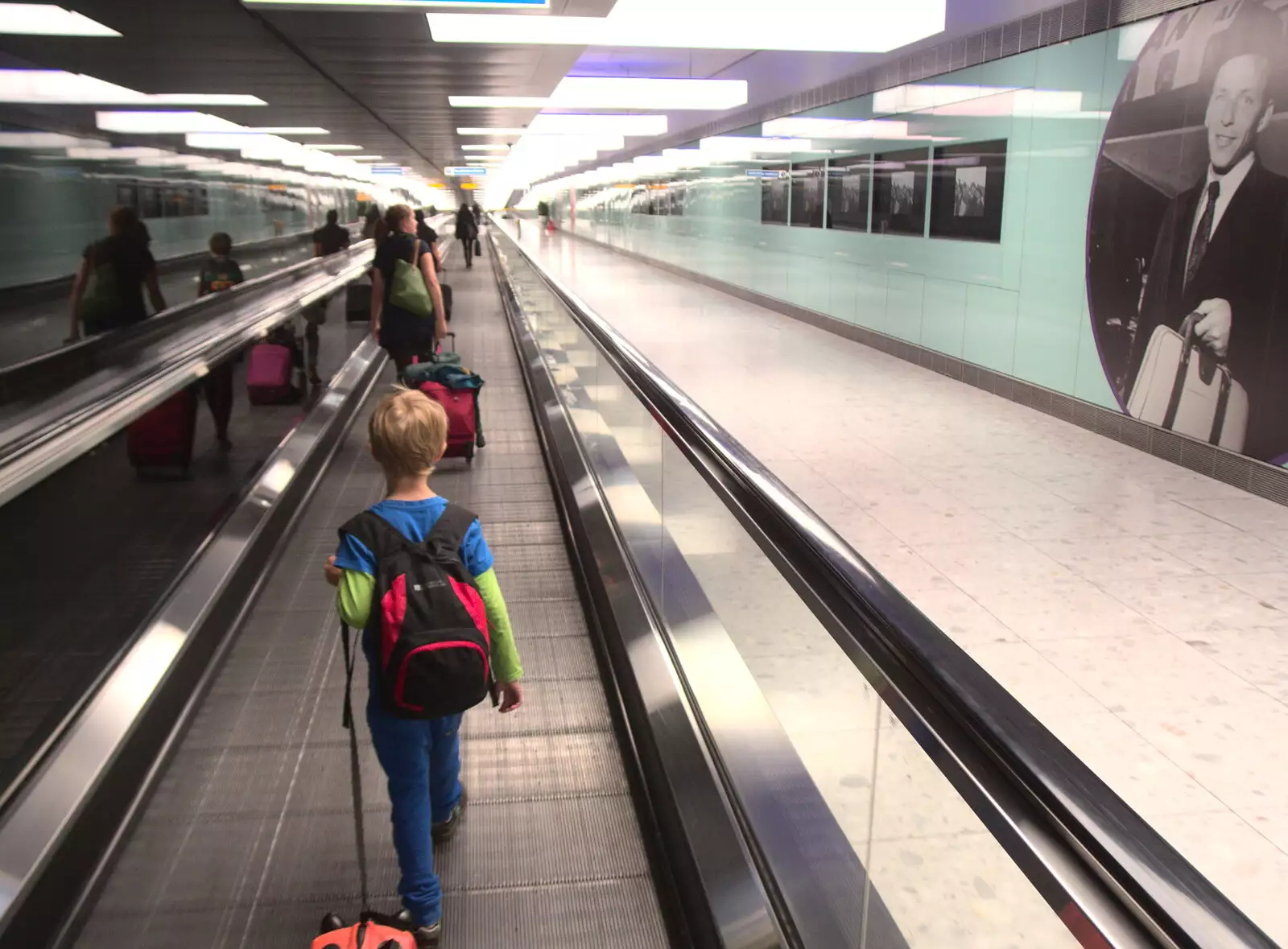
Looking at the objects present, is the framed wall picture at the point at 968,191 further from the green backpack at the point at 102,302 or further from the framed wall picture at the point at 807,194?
the green backpack at the point at 102,302

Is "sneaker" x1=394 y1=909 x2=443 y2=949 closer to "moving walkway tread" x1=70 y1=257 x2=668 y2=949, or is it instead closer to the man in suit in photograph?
"moving walkway tread" x1=70 y1=257 x2=668 y2=949

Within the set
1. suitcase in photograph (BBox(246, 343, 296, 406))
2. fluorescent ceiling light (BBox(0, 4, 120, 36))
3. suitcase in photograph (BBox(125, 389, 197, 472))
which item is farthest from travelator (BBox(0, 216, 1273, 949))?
suitcase in photograph (BBox(246, 343, 296, 406))

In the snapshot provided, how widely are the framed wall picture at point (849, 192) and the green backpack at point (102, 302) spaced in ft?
37.4

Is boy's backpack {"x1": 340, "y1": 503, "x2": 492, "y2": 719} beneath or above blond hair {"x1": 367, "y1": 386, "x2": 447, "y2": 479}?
beneath

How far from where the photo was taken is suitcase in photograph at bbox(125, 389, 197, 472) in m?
5.12

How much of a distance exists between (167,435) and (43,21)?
85.4 inches

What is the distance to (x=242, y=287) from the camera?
6.69m

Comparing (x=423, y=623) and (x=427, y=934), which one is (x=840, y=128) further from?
(x=427, y=934)

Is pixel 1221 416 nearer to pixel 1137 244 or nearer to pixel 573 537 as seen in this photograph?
pixel 1137 244

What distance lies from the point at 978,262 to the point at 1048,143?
5.60 ft

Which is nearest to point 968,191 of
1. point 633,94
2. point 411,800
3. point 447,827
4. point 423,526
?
point 633,94

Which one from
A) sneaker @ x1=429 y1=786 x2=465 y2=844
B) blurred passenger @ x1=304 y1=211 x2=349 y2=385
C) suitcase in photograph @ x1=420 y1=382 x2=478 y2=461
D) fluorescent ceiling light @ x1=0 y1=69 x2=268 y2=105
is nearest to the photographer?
sneaker @ x1=429 y1=786 x2=465 y2=844

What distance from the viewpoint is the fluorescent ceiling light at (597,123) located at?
61.3ft

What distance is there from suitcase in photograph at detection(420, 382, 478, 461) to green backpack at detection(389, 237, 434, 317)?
680mm
